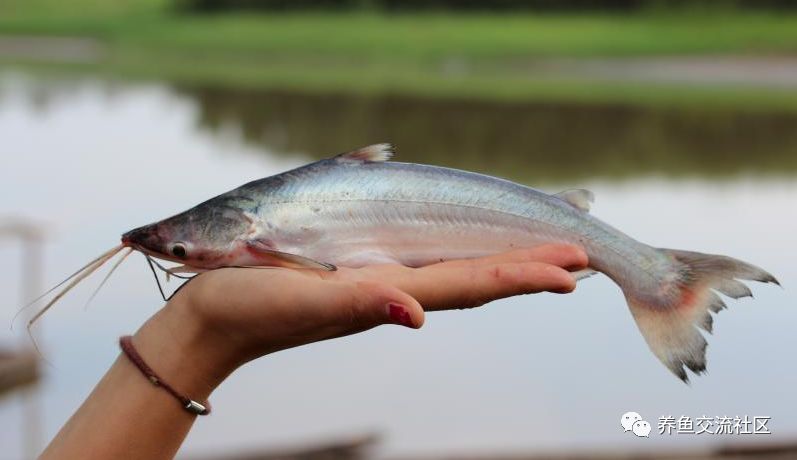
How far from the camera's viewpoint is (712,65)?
14641 mm

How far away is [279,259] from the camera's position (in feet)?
5.33

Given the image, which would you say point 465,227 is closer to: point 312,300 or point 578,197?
point 578,197

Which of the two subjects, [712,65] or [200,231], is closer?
[200,231]

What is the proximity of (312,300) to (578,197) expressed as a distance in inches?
17.4

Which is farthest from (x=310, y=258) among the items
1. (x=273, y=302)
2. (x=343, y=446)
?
(x=343, y=446)

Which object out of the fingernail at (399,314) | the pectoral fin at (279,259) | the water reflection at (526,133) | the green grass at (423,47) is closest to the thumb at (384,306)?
the fingernail at (399,314)

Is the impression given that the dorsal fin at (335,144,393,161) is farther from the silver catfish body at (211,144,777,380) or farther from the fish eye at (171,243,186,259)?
the fish eye at (171,243,186,259)

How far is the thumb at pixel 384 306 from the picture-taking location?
146 centimetres

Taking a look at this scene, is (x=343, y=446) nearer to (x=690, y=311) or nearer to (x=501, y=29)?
(x=690, y=311)

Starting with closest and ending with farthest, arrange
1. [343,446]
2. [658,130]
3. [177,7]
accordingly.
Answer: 1. [343,446]
2. [658,130]
3. [177,7]

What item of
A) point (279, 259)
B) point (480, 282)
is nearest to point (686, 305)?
point (480, 282)

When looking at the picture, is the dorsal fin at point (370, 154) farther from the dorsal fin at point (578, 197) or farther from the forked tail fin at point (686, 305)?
the forked tail fin at point (686, 305)

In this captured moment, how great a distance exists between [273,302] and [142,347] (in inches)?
8.4

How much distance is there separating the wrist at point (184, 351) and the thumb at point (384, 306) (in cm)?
23
